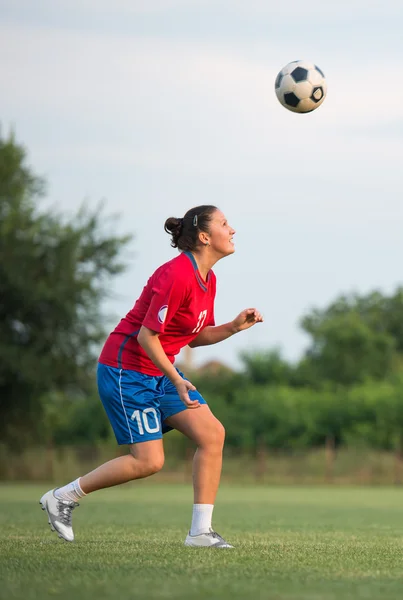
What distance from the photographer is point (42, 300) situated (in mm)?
31969

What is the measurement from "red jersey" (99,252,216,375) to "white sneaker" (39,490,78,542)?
946 millimetres

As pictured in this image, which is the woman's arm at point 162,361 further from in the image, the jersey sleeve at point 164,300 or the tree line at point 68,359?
the tree line at point 68,359

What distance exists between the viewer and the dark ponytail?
266 inches

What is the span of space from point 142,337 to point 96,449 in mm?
27925

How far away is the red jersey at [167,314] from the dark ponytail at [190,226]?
0.11 m

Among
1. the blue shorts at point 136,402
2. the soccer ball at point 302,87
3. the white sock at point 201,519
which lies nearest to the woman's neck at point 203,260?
the blue shorts at point 136,402

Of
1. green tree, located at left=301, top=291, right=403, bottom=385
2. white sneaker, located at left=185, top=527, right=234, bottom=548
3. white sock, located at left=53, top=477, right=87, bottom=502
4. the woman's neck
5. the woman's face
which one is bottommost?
white sneaker, located at left=185, top=527, right=234, bottom=548

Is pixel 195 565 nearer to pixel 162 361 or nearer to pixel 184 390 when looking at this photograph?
pixel 184 390

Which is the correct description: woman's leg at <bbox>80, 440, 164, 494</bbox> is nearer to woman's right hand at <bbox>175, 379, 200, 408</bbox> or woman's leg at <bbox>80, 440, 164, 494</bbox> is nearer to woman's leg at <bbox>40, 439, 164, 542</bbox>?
woman's leg at <bbox>40, 439, 164, 542</bbox>

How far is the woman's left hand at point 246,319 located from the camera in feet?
23.0

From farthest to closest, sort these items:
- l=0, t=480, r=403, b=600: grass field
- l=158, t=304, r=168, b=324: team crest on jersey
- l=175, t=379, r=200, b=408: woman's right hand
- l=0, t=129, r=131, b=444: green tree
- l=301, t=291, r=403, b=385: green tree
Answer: l=301, t=291, r=403, b=385: green tree
l=0, t=129, r=131, b=444: green tree
l=158, t=304, r=168, b=324: team crest on jersey
l=175, t=379, r=200, b=408: woman's right hand
l=0, t=480, r=403, b=600: grass field

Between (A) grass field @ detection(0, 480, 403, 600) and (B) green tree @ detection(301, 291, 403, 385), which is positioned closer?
(A) grass field @ detection(0, 480, 403, 600)

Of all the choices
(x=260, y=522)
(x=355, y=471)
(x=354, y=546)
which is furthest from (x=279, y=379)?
(x=354, y=546)

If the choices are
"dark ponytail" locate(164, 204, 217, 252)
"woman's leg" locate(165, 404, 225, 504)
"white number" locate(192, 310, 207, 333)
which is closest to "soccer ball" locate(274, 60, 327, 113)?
"dark ponytail" locate(164, 204, 217, 252)
